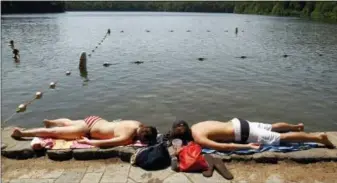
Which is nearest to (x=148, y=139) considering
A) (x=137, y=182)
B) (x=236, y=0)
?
(x=137, y=182)

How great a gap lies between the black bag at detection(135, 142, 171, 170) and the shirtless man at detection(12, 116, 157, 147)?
0.38 m

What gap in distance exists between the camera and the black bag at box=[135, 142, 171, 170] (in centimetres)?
605

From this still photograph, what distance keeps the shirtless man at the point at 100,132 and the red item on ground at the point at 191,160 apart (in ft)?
2.55

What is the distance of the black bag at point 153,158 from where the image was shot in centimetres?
605

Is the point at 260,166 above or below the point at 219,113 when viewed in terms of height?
above

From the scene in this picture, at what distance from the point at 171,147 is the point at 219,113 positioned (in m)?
5.35

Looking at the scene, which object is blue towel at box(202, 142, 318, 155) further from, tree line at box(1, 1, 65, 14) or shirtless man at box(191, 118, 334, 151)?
tree line at box(1, 1, 65, 14)

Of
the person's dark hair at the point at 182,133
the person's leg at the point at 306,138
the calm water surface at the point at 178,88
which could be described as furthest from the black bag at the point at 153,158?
the calm water surface at the point at 178,88

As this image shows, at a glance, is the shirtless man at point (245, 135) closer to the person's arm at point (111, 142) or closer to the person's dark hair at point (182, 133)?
the person's dark hair at point (182, 133)

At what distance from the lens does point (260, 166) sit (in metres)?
6.29

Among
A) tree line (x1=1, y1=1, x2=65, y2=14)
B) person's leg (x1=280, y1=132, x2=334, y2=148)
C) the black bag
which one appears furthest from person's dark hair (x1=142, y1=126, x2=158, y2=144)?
tree line (x1=1, y1=1, x2=65, y2=14)

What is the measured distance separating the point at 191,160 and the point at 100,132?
223 centimetres

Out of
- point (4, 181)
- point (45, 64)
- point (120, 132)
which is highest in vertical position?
point (120, 132)

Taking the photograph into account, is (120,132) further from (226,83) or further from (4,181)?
(226,83)
